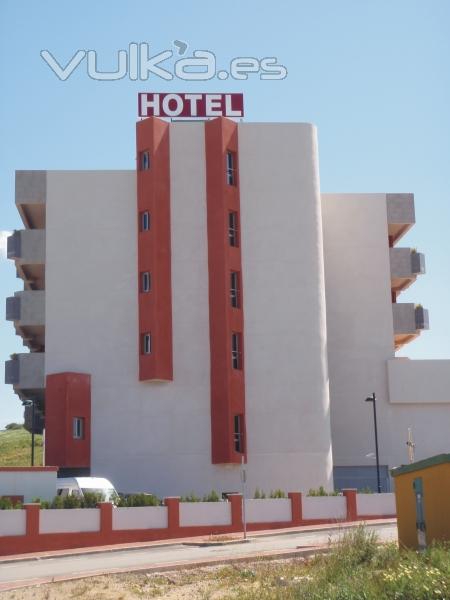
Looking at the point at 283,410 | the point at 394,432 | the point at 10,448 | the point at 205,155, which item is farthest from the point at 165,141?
the point at 10,448

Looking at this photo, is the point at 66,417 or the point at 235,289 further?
the point at 235,289

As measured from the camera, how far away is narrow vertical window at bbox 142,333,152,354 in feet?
179

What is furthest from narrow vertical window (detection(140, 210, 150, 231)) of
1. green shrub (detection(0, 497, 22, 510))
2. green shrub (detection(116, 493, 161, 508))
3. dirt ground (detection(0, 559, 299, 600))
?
dirt ground (detection(0, 559, 299, 600))

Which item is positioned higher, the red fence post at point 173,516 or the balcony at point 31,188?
the balcony at point 31,188

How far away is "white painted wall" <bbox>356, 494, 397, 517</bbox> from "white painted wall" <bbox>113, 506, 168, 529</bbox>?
1000 centimetres

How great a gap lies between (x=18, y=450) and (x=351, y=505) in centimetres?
6664

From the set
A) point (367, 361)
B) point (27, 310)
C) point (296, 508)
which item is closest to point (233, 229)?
point (367, 361)

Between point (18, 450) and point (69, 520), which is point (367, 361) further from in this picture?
point (18, 450)

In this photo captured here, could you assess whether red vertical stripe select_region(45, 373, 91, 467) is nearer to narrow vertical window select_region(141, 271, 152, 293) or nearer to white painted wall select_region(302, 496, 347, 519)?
narrow vertical window select_region(141, 271, 152, 293)

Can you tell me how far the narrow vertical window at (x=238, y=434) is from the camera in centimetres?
5378

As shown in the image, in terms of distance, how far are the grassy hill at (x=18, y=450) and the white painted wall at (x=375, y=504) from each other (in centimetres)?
5545

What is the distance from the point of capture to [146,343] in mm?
54875

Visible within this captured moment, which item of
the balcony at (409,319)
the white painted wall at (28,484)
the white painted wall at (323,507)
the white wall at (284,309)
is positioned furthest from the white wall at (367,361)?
the white painted wall at (28,484)

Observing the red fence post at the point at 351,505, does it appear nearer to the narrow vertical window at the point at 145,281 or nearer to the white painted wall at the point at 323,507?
the white painted wall at the point at 323,507
